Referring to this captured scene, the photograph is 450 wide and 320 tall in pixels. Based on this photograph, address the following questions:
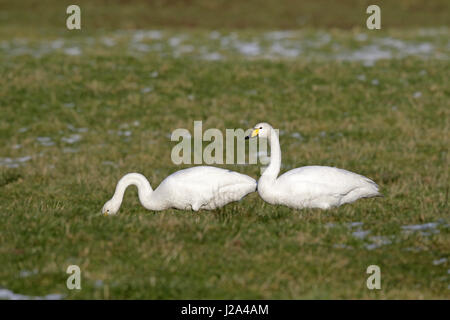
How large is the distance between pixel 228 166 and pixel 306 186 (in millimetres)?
7457

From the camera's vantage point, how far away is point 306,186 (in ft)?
42.4

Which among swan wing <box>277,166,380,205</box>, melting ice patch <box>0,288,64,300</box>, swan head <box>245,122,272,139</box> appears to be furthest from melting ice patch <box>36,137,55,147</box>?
melting ice patch <box>0,288,64,300</box>

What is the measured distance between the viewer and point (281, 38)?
39.0 m

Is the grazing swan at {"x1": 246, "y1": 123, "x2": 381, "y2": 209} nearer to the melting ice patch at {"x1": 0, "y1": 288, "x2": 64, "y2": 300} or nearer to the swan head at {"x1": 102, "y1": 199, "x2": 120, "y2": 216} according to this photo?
the swan head at {"x1": 102, "y1": 199, "x2": 120, "y2": 216}

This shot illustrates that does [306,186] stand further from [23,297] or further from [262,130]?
[23,297]

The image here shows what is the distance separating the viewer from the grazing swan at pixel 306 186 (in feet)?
42.5

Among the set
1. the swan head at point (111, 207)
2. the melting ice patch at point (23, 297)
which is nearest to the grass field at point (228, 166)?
the melting ice patch at point (23, 297)

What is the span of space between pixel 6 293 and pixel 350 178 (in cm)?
652

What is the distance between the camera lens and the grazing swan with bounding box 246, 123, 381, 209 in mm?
12969

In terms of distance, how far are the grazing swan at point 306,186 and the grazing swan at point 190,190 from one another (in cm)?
Answer: 56

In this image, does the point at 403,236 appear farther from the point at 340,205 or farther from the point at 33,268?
the point at 33,268

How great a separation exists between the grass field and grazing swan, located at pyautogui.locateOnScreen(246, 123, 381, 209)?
0.30 meters

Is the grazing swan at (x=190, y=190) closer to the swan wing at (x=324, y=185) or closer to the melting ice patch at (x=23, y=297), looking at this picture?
the swan wing at (x=324, y=185)

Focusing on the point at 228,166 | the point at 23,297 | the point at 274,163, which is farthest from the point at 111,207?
the point at 228,166
